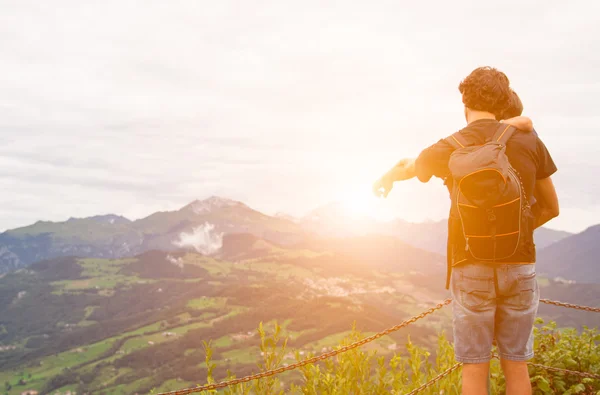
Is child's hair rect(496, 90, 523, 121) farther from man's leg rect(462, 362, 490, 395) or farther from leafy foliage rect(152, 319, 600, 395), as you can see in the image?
leafy foliage rect(152, 319, 600, 395)

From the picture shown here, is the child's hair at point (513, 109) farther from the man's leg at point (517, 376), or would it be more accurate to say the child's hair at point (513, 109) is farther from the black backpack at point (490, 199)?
the man's leg at point (517, 376)

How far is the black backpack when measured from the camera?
2979mm

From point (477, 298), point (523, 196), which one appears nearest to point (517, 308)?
point (477, 298)

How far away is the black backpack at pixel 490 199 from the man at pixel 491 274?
66 mm

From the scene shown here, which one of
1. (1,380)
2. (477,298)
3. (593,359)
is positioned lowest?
(1,380)

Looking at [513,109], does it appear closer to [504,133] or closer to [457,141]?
[504,133]

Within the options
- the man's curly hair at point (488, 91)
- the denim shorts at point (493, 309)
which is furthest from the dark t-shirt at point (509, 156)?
the denim shorts at point (493, 309)

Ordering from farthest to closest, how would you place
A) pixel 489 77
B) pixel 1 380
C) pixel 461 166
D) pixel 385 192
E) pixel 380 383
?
pixel 1 380 < pixel 380 383 < pixel 385 192 < pixel 489 77 < pixel 461 166

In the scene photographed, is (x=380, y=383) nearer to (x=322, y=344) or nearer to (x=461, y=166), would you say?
(x=461, y=166)

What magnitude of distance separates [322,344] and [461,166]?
174 metres

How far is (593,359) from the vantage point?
555 centimetres

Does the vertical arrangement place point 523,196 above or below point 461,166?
below

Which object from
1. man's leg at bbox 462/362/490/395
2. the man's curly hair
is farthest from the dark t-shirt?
man's leg at bbox 462/362/490/395

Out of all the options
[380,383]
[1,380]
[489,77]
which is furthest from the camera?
[1,380]
